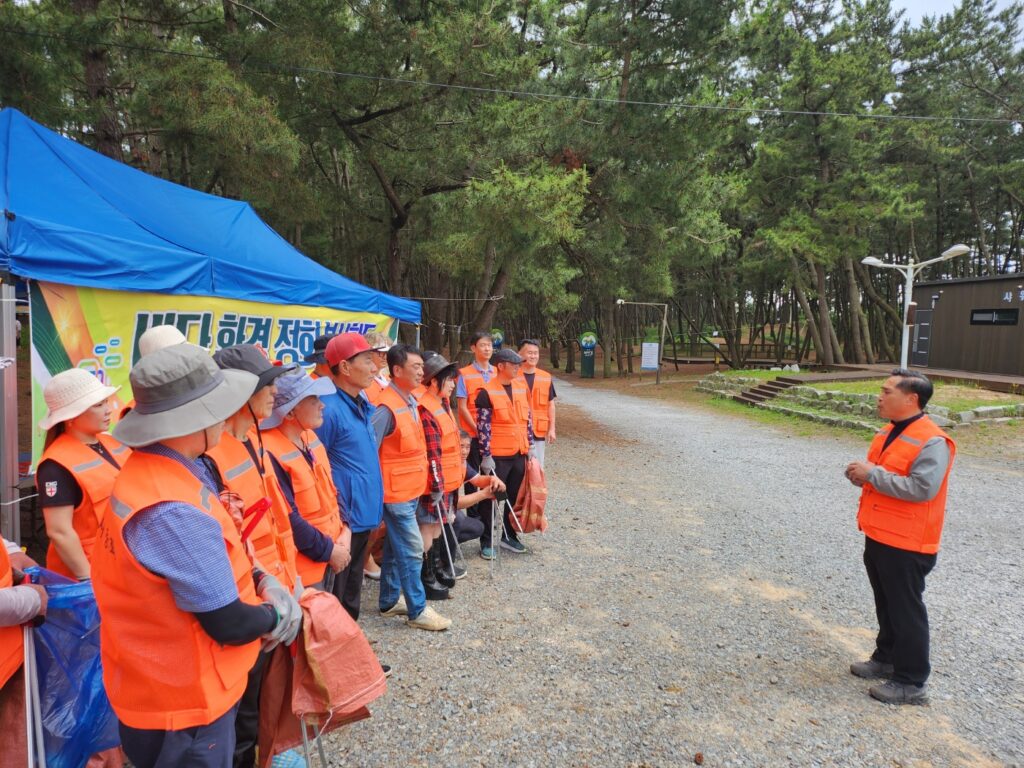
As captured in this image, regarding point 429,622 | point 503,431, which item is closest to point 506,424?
point 503,431

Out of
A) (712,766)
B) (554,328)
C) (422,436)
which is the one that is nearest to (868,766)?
(712,766)

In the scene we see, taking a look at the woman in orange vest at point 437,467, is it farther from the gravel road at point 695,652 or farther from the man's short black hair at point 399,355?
the man's short black hair at point 399,355

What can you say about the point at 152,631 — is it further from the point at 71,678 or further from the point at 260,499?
the point at 71,678

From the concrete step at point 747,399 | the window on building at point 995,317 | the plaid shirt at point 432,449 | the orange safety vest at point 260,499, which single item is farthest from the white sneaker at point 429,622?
the window on building at point 995,317

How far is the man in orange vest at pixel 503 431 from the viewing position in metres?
Answer: 4.89

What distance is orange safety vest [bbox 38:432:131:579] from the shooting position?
246 cm

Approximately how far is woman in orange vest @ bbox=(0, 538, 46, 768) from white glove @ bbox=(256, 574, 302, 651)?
0.80 metres

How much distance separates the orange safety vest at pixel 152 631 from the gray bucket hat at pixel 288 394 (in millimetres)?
861

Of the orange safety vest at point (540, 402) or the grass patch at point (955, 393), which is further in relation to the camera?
the grass patch at point (955, 393)

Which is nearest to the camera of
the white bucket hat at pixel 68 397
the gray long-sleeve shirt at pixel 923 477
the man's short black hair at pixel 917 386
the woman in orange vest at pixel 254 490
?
the woman in orange vest at pixel 254 490

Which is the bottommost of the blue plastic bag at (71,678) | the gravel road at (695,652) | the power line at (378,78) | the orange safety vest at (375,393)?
the gravel road at (695,652)

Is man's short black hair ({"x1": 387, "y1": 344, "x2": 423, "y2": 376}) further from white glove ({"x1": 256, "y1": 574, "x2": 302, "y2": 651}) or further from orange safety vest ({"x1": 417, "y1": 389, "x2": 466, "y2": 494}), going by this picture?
white glove ({"x1": 256, "y1": 574, "x2": 302, "y2": 651})

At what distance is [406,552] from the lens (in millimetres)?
3555

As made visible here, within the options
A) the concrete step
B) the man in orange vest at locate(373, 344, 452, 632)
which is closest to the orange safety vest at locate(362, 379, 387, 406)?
the man in orange vest at locate(373, 344, 452, 632)
